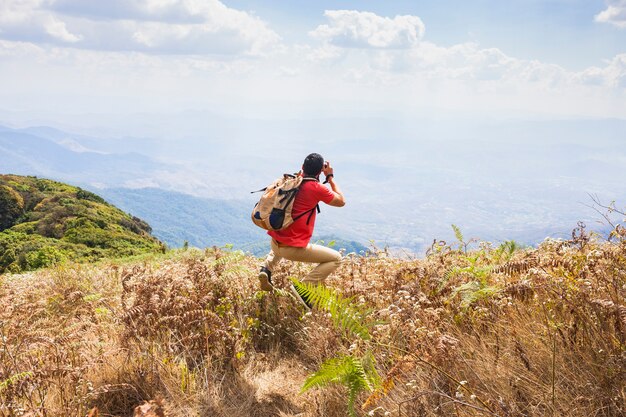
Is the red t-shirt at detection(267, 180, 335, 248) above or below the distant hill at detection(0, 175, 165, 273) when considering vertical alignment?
above

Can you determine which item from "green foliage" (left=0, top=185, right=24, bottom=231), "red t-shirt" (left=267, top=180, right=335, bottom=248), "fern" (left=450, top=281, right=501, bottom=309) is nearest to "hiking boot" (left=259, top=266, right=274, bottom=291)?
"red t-shirt" (left=267, top=180, right=335, bottom=248)

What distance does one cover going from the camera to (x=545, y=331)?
3.63 metres

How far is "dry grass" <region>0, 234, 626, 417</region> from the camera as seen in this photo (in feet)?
10.6

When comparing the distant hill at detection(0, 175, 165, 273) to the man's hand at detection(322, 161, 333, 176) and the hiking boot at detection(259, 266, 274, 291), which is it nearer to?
the hiking boot at detection(259, 266, 274, 291)

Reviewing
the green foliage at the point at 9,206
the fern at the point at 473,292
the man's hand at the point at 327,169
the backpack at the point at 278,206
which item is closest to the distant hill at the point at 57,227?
the green foliage at the point at 9,206

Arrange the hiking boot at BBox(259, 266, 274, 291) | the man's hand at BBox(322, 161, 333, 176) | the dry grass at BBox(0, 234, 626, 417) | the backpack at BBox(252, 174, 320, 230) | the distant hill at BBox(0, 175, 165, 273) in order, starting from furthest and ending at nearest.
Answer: the distant hill at BBox(0, 175, 165, 273) → the man's hand at BBox(322, 161, 333, 176) → the backpack at BBox(252, 174, 320, 230) → the hiking boot at BBox(259, 266, 274, 291) → the dry grass at BBox(0, 234, 626, 417)

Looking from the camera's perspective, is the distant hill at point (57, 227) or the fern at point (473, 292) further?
the distant hill at point (57, 227)

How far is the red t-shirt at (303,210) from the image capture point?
6.50 metres

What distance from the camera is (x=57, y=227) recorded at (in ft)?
92.4

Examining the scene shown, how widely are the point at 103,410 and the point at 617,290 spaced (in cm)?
437

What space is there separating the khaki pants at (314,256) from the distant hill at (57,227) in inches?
598

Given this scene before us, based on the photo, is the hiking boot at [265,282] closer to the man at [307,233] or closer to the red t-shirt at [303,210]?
the man at [307,233]

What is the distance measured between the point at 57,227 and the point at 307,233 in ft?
86.9

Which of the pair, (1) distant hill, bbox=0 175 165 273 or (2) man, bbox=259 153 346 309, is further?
(1) distant hill, bbox=0 175 165 273
